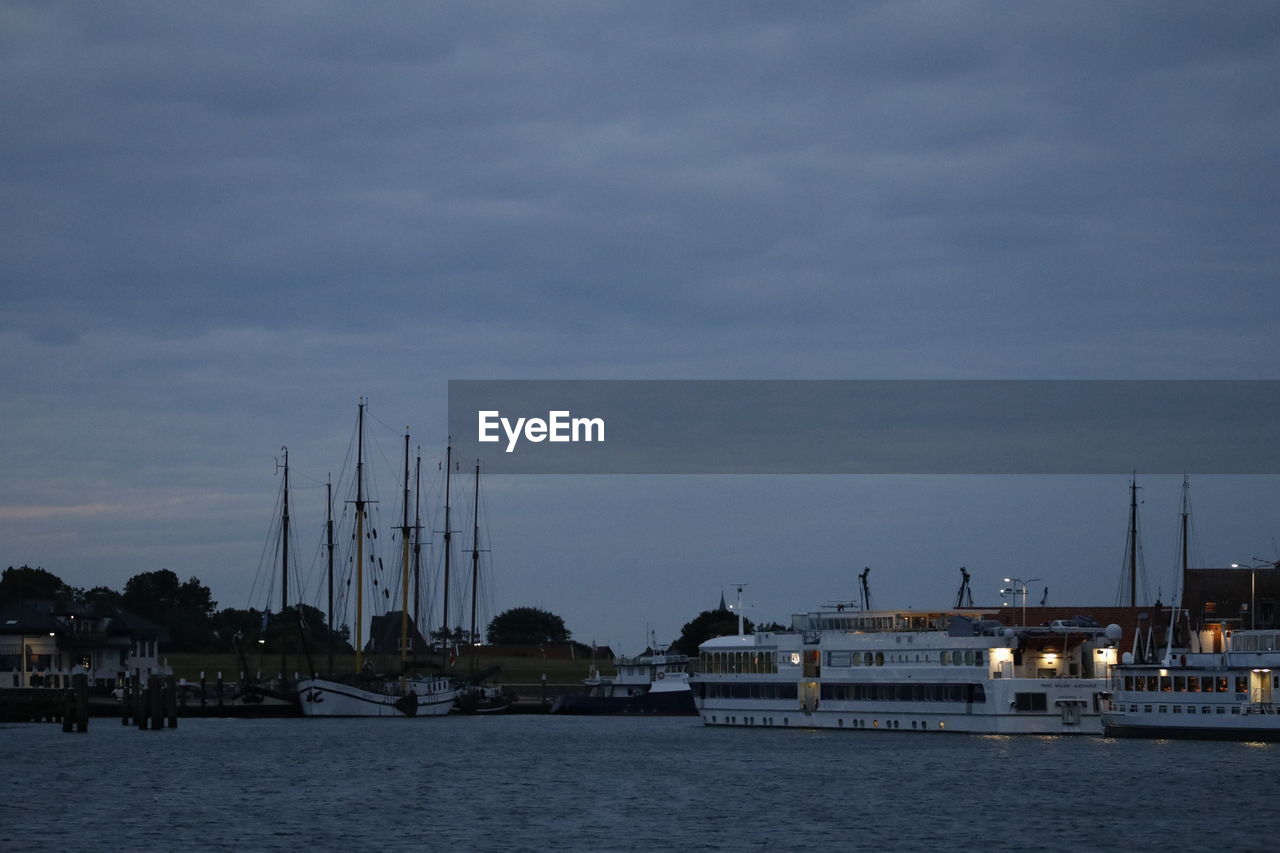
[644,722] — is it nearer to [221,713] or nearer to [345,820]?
[221,713]

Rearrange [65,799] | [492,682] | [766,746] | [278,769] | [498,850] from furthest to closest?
1. [492,682]
2. [766,746]
3. [278,769]
4. [65,799]
5. [498,850]

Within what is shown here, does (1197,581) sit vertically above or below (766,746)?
above

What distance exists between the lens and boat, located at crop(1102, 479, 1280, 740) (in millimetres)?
93875

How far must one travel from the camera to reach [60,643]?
156000 mm

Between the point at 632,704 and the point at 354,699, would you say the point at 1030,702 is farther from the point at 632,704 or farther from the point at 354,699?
the point at 632,704

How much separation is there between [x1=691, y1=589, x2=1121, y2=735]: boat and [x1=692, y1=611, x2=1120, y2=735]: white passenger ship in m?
0.06

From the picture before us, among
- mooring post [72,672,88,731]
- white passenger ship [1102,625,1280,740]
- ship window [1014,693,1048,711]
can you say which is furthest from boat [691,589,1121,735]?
mooring post [72,672,88,731]

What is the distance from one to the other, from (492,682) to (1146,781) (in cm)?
12796

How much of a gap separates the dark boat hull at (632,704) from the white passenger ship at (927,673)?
1627 inches

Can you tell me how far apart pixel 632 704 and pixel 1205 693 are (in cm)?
7566

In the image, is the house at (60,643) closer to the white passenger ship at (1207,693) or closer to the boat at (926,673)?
the boat at (926,673)

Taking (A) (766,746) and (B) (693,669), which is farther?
(B) (693,669)

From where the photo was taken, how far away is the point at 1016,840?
56812 millimetres

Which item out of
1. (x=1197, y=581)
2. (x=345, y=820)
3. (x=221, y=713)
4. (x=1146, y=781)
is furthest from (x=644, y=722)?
(x=345, y=820)
